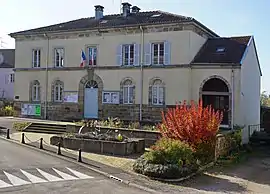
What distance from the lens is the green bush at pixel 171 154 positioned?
13.0m

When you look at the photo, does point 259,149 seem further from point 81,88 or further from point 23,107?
point 23,107

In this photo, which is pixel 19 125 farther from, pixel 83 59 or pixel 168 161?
pixel 168 161

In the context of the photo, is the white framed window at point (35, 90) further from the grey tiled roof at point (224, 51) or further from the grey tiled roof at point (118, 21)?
the grey tiled roof at point (224, 51)

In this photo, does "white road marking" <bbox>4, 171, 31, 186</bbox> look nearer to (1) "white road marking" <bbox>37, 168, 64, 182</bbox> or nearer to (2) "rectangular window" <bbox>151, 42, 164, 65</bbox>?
(1) "white road marking" <bbox>37, 168, 64, 182</bbox>

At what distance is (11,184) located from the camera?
10.6 meters

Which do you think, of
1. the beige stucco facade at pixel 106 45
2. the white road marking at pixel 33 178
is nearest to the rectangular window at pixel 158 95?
the beige stucco facade at pixel 106 45

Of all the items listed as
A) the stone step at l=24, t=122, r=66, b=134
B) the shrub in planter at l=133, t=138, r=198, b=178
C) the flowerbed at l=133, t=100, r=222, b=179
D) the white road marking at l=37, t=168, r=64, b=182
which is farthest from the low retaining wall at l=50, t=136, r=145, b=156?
the stone step at l=24, t=122, r=66, b=134

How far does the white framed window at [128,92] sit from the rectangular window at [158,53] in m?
2.42

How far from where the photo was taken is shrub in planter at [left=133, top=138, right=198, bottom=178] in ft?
40.6

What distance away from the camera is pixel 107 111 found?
27.8m

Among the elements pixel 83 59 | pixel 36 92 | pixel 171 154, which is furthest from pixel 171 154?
pixel 36 92

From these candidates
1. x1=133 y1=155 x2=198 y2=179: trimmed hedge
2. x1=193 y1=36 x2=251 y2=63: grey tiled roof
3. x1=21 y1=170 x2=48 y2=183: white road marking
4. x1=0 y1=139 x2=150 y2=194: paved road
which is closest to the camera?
x1=0 y1=139 x2=150 y2=194: paved road

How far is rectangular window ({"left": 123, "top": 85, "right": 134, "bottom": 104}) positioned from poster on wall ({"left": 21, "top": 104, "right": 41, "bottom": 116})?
784cm

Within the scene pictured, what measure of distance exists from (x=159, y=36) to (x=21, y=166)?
1533 centimetres
